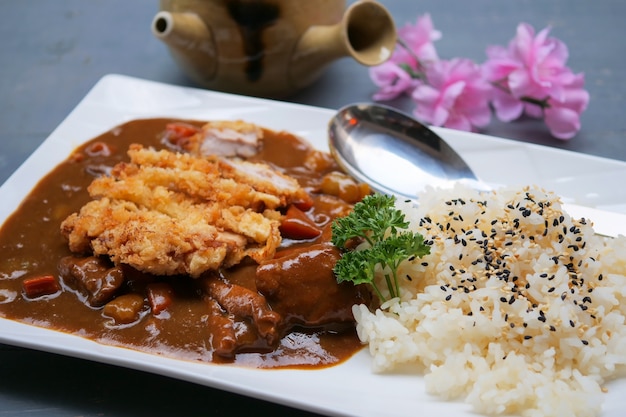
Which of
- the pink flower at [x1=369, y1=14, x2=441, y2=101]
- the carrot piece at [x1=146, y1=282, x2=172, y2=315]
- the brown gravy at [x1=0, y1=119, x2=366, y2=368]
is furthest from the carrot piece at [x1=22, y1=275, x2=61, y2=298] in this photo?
the pink flower at [x1=369, y1=14, x2=441, y2=101]

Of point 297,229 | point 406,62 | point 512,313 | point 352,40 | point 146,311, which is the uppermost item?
point 352,40

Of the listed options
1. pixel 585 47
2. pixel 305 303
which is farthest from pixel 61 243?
pixel 585 47

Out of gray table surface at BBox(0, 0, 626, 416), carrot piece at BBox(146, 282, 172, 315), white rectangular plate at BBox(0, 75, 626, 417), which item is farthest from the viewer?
gray table surface at BBox(0, 0, 626, 416)

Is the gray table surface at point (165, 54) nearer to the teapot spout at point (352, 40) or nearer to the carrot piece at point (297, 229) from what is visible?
the teapot spout at point (352, 40)

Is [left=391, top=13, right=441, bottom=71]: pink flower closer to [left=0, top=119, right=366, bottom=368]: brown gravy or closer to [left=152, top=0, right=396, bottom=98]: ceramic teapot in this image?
[left=152, top=0, right=396, bottom=98]: ceramic teapot

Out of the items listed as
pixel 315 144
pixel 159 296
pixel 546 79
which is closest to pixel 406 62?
pixel 546 79

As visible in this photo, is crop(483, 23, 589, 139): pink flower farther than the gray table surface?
No

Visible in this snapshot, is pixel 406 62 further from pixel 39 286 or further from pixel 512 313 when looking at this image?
pixel 39 286
